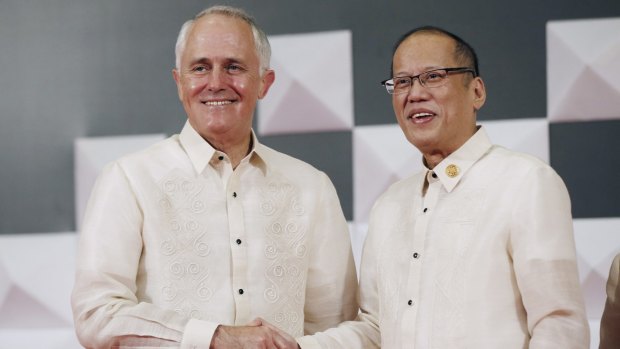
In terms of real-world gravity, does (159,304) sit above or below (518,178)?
below

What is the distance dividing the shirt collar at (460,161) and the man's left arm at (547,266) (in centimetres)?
22

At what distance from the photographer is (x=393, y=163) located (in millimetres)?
3662

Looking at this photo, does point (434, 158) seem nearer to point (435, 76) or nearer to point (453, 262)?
point (435, 76)

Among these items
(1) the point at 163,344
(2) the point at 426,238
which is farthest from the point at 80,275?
(2) the point at 426,238

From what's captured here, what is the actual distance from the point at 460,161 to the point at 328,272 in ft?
2.02

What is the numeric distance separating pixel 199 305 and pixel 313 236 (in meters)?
0.47

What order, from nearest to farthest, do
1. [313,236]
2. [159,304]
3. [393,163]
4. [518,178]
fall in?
[518,178] → [159,304] → [313,236] → [393,163]

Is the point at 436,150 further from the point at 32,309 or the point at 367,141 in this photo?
the point at 32,309

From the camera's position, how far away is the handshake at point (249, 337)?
2465 millimetres

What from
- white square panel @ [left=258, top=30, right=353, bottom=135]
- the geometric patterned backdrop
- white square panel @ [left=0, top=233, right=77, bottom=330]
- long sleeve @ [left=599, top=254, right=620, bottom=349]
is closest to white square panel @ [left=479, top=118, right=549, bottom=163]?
the geometric patterned backdrop

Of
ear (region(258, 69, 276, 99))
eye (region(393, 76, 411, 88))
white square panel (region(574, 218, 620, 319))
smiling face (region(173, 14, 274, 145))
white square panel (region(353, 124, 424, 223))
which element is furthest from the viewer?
white square panel (region(353, 124, 424, 223))

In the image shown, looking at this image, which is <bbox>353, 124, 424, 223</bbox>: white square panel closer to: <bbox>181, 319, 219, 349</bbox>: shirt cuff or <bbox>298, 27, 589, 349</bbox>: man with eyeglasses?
<bbox>298, 27, 589, 349</bbox>: man with eyeglasses

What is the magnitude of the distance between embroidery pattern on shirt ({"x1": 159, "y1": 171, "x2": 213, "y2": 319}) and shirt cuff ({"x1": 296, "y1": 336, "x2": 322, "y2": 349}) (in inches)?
12.2

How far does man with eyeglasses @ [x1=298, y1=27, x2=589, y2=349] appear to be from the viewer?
91.7 inches
